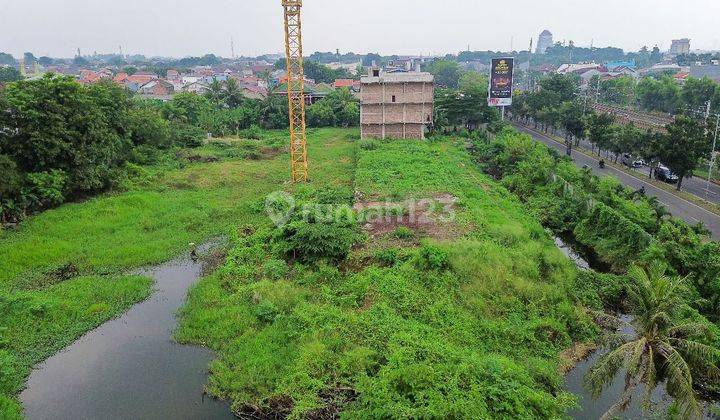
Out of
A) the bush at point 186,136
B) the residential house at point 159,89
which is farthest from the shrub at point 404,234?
the residential house at point 159,89

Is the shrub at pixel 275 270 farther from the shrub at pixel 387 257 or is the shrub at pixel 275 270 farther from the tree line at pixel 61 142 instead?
the tree line at pixel 61 142

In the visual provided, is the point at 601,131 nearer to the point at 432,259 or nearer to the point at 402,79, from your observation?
the point at 402,79

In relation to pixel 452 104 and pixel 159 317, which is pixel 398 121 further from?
pixel 159 317

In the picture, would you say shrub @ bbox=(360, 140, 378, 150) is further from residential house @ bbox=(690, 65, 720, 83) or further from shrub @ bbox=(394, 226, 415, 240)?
residential house @ bbox=(690, 65, 720, 83)

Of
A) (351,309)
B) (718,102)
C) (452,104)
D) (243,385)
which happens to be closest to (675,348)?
(351,309)

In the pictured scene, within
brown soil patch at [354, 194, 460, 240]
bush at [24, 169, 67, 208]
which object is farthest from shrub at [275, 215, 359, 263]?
bush at [24, 169, 67, 208]

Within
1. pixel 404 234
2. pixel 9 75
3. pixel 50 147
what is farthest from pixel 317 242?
pixel 9 75
